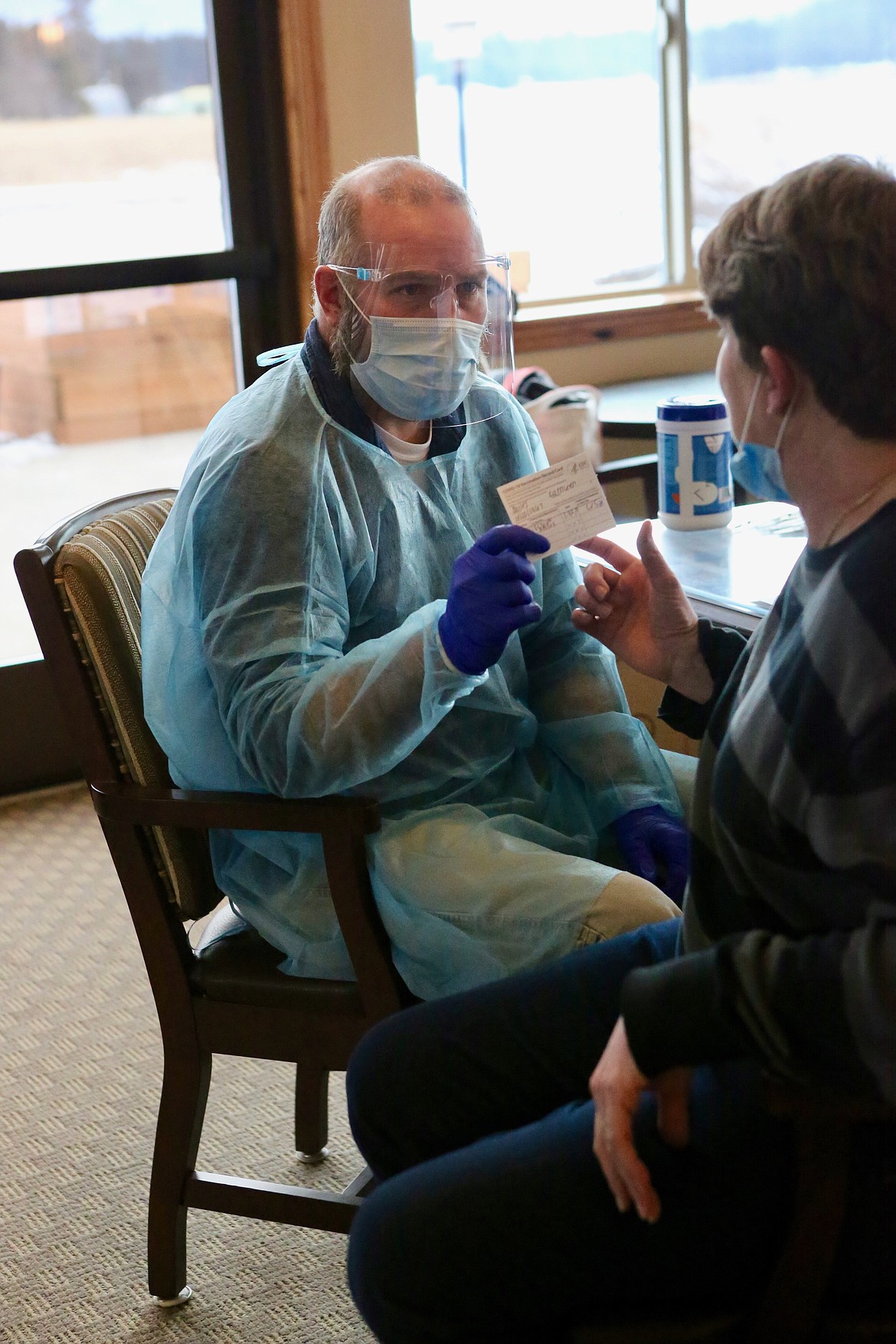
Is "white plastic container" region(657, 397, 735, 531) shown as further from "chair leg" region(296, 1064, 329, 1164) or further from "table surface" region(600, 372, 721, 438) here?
"chair leg" region(296, 1064, 329, 1164)

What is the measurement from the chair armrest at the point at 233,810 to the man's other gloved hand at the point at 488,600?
0.19 m

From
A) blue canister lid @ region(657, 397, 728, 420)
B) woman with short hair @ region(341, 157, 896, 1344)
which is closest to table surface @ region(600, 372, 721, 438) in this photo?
blue canister lid @ region(657, 397, 728, 420)

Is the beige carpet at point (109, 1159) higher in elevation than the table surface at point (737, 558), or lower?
lower

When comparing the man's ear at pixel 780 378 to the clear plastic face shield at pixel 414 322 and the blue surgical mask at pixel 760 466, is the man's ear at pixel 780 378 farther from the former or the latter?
the clear plastic face shield at pixel 414 322

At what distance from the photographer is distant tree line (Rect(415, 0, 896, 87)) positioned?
13.4 feet

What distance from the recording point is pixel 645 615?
57.8 inches

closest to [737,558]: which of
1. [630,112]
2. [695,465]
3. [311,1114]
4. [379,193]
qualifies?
[695,465]

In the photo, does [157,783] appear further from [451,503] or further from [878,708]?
[878,708]

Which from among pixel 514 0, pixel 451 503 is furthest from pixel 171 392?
pixel 451 503

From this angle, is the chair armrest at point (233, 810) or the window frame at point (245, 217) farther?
the window frame at point (245, 217)

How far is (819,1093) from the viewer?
2.83 feet

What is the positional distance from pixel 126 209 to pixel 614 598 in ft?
7.51

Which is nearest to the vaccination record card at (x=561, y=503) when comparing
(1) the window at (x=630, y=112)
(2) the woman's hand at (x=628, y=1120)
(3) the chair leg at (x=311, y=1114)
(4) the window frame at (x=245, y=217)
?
(2) the woman's hand at (x=628, y=1120)

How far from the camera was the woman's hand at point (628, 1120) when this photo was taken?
936mm
